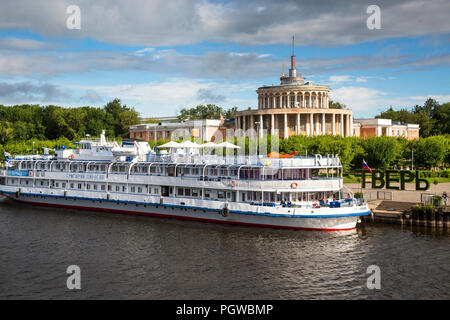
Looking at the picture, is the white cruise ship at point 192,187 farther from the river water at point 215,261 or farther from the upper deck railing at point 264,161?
the river water at point 215,261

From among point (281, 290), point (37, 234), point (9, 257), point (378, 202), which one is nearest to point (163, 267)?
point (281, 290)

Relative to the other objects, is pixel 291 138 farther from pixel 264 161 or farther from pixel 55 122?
pixel 55 122

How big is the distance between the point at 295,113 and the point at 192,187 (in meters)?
76.5

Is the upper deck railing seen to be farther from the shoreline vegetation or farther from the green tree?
the green tree

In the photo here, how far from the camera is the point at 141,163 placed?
4991 centimetres

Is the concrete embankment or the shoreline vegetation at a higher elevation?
the shoreline vegetation

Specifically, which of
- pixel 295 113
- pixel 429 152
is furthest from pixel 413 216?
pixel 295 113

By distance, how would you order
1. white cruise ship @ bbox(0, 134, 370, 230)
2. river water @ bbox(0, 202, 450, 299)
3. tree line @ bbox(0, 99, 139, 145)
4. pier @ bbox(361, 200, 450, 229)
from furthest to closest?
tree line @ bbox(0, 99, 139, 145) → pier @ bbox(361, 200, 450, 229) → white cruise ship @ bbox(0, 134, 370, 230) → river water @ bbox(0, 202, 450, 299)

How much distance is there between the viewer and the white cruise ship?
132 ft

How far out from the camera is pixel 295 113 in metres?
117

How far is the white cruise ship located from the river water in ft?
5.47
